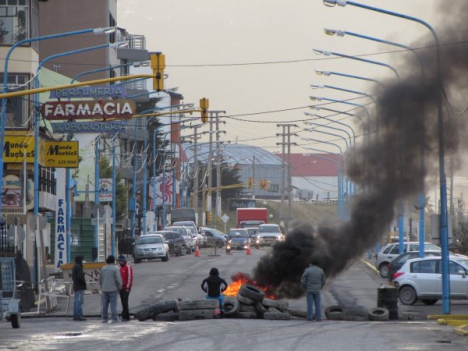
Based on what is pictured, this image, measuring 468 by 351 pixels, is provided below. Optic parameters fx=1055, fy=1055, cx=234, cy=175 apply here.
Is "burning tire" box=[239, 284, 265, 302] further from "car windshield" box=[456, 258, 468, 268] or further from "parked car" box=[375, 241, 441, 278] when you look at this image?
"parked car" box=[375, 241, 441, 278]

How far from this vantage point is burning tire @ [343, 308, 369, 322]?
86.1ft

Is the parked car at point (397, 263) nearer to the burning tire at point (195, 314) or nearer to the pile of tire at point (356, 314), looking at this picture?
the pile of tire at point (356, 314)

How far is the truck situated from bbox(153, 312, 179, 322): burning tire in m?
64.5

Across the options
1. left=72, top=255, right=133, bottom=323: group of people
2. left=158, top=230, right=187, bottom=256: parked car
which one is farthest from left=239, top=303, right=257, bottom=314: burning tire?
left=158, top=230, right=187, bottom=256: parked car

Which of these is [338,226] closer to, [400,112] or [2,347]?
[400,112]

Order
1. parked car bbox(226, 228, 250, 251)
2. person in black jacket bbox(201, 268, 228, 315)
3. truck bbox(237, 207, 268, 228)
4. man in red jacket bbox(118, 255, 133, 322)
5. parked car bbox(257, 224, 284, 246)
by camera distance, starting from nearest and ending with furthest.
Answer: person in black jacket bbox(201, 268, 228, 315), man in red jacket bbox(118, 255, 133, 322), parked car bbox(257, 224, 284, 246), parked car bbox(226, 228, 250, 251), truck bbox(237, 207, 268, 228)

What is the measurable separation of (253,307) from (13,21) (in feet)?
97.7

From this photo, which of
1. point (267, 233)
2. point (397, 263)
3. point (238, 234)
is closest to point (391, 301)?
point (397, 263)

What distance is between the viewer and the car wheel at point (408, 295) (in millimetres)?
31047

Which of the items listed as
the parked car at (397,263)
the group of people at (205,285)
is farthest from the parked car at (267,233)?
the group of people at (205,285)

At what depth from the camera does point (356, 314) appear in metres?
26.3

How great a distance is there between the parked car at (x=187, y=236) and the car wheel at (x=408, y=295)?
37883 mm

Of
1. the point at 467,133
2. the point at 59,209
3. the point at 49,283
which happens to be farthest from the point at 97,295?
the point at 467,133

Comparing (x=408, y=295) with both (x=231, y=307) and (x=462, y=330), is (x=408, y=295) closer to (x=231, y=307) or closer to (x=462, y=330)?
(x=231, y=307)
